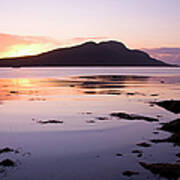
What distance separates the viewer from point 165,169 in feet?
44.6

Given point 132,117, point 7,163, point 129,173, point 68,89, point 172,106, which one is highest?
point 68,89

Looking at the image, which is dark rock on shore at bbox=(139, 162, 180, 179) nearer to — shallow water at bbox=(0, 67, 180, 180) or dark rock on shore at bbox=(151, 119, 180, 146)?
shallow water at bbox=(0, 67, 180, 180)

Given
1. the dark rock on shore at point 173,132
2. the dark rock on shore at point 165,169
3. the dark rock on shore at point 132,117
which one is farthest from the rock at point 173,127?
the dark rock on shore at point 165,169

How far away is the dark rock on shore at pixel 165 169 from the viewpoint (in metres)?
13.0

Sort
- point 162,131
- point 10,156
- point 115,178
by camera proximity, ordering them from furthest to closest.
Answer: point 162,131, point 10,156, point 115,178

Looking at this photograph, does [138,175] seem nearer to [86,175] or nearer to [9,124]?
[86,175]

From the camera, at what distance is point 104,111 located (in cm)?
3206

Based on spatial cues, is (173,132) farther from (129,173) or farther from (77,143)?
(129,173)

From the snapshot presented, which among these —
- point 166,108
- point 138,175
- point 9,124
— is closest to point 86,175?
point 138,175

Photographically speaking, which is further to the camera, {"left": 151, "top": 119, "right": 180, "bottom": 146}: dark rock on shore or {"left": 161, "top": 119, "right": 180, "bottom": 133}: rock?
{"left": 161, "top": 119, "right": 180, "bottom": 133}: rock

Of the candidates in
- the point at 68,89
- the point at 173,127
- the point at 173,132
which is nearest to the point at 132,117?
the point at 173,127

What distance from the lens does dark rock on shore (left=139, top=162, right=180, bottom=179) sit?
42.8 ft

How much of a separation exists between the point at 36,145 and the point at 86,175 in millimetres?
6014

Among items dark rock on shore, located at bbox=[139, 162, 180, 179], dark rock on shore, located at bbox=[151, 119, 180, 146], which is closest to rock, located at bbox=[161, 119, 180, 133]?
dark rock on shore, located at bbox=[151, 119, 180, 146]
